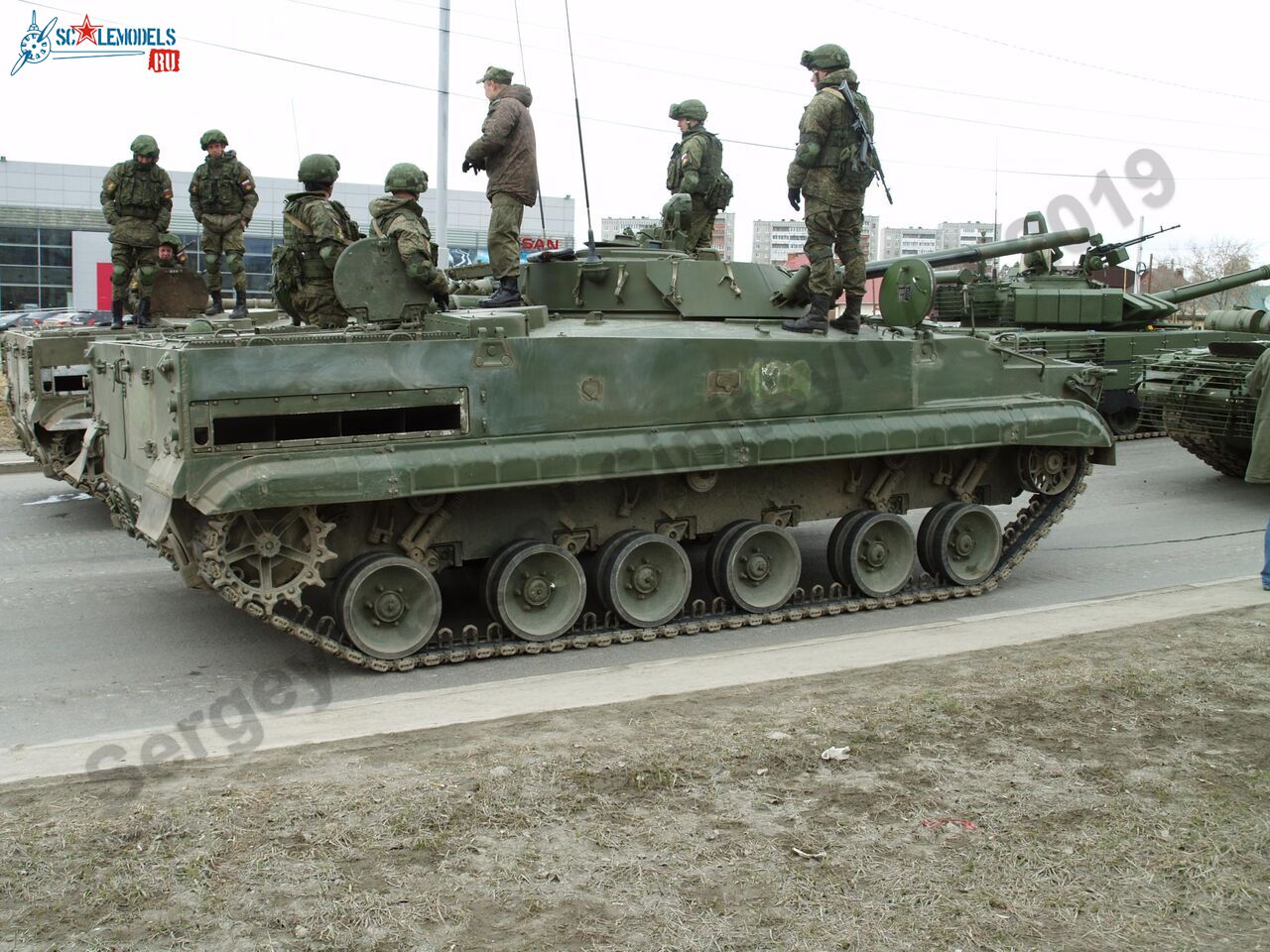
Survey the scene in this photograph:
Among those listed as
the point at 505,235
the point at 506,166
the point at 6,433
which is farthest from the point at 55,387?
the point at 6,433

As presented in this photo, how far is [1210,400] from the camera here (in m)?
15.4

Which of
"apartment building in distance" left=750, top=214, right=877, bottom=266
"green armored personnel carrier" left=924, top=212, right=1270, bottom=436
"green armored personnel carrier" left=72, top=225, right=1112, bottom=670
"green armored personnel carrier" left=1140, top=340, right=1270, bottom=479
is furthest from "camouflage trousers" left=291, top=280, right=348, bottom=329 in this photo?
"apartment building in distance" left=750, top=214, right=877, bottom=266

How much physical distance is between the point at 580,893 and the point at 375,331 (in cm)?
475

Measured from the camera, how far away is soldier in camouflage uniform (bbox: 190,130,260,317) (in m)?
15.3

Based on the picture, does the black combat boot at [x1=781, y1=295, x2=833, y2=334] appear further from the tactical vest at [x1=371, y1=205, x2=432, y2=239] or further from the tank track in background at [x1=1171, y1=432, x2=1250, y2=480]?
the tank track in background at [x1=1171, y1=432, x2=1250, y2=480]

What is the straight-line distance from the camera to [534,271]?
10062 mm

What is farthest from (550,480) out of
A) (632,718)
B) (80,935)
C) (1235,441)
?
(1235,441)

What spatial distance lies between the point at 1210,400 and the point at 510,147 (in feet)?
30.8

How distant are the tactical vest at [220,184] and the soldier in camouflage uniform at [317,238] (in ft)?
17.2

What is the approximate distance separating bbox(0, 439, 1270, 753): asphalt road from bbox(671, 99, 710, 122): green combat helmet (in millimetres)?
3963

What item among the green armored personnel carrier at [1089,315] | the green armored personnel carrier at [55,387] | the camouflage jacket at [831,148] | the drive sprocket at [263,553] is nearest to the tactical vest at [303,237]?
the green armored personnel carrier at [55,387]

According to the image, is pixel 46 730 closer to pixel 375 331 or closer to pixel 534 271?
pixel 375 331

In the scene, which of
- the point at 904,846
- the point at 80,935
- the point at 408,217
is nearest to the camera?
the point at 80,935

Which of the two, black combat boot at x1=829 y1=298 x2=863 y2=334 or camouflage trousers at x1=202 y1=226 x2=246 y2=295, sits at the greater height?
camouflage trousers at x1=202 y1=226 x2=246 y2=295
